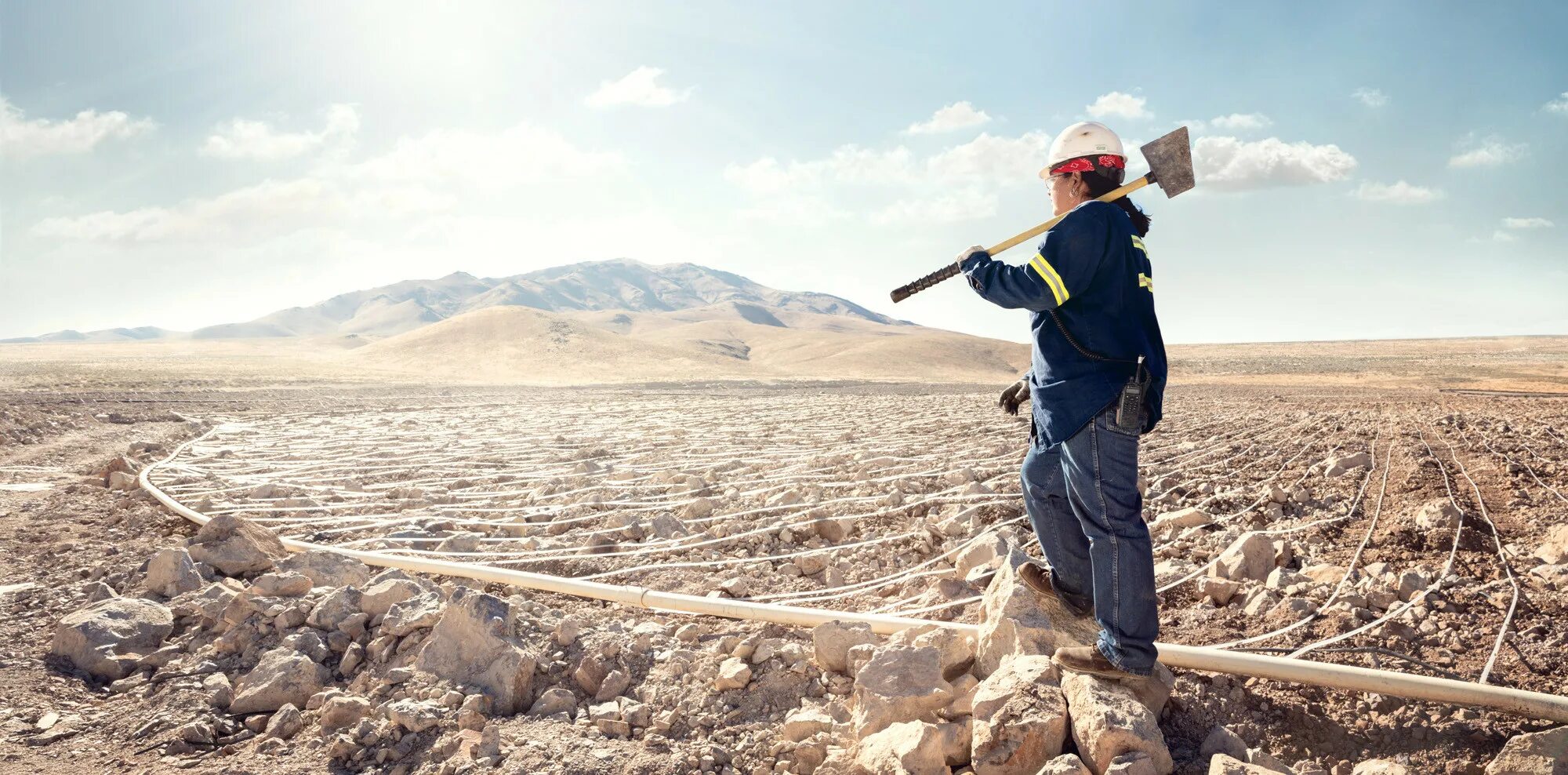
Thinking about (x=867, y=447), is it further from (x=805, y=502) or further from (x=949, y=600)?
(x=949, y=600)

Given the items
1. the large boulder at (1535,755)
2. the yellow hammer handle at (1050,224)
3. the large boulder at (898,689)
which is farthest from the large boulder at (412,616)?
the large boulder at (1535,755)

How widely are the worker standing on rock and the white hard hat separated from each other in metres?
0.17

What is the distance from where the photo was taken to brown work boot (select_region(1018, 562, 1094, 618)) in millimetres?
2416

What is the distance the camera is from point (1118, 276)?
7.07 feet

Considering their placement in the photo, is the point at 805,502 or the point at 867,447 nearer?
the point at 805,502

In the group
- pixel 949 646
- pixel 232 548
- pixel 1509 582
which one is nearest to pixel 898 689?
pixel 949 646

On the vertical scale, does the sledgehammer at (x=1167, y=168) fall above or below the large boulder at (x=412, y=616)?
above

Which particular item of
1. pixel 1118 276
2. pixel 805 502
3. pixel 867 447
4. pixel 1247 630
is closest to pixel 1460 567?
pixel 1247 630

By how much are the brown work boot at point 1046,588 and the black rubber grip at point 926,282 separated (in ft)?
2.99

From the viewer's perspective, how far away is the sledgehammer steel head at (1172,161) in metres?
2.53

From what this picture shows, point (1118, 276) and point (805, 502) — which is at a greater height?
point (1118, 276)

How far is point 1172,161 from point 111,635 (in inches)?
158

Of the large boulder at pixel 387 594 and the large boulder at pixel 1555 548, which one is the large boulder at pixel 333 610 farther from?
the large boulder at pixel 1555 548

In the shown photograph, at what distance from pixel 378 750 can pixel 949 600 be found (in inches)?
73.9
